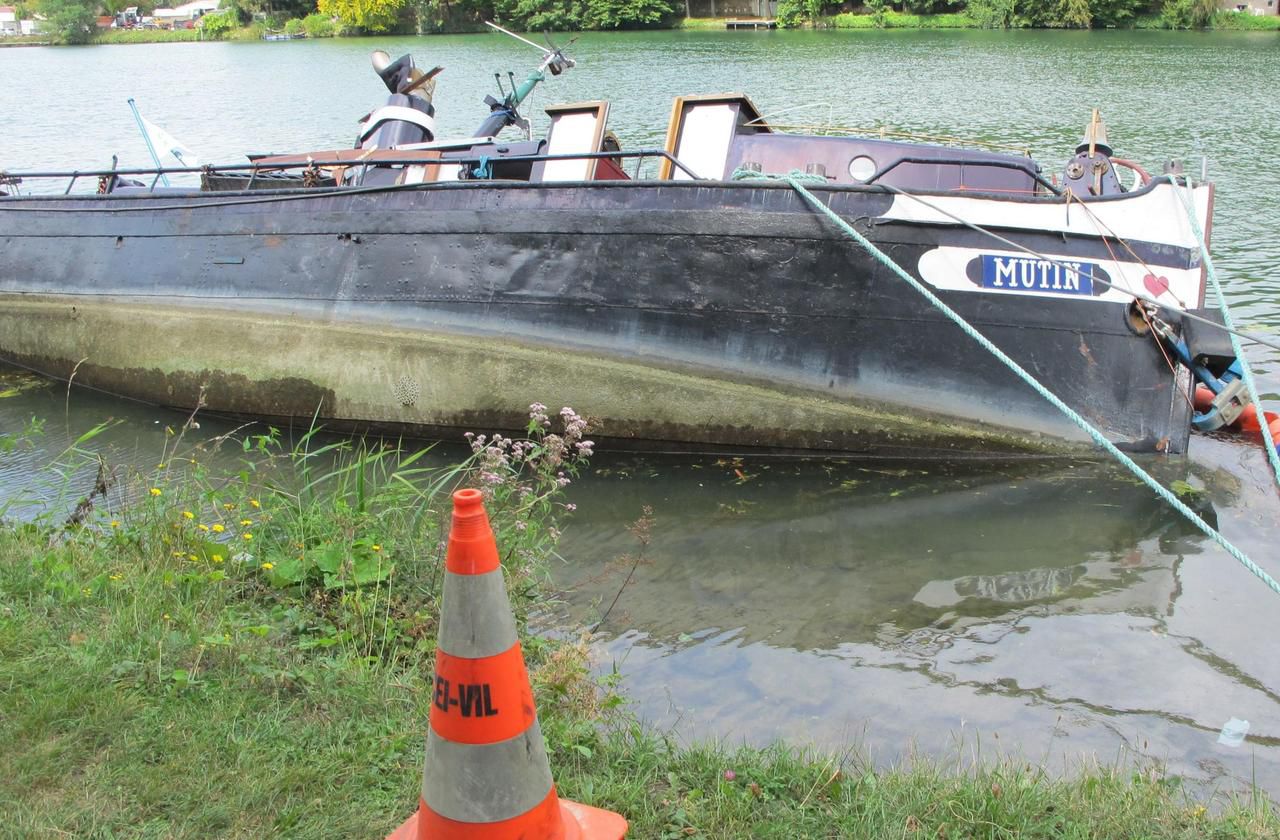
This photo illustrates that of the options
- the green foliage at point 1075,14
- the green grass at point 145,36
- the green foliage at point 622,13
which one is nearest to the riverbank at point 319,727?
the green foliage at point 1075,14

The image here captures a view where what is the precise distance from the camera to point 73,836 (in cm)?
320

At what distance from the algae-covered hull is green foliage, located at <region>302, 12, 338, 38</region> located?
211 feet

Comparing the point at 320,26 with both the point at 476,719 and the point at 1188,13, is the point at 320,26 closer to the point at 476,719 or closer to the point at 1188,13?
the point at 1188,13

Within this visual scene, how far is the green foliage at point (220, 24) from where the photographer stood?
250 feet

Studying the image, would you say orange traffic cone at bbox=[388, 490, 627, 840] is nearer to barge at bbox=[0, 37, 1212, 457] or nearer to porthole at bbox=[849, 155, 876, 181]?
barge at bbox=[0, 37, 1212, 457]

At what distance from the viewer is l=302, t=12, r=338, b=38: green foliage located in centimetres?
6825

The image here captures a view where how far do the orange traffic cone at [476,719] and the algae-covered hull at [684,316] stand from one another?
17.1 feet

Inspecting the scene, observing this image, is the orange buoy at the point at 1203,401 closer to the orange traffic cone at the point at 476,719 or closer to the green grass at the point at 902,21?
the orange traffic cone at the point at 476,719

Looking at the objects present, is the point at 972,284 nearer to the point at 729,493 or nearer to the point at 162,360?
the point at 729,493

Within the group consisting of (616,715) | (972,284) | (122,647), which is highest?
(972,284)

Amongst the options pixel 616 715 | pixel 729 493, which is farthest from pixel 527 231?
pixel 616 715

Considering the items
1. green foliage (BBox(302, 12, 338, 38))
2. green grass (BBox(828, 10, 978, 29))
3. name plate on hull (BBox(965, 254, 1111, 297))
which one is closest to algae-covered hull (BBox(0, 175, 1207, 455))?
name plate on hull (BBox(965, 254, 1111, 297))

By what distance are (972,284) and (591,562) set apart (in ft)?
10.8

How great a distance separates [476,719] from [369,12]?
63.5 metres
